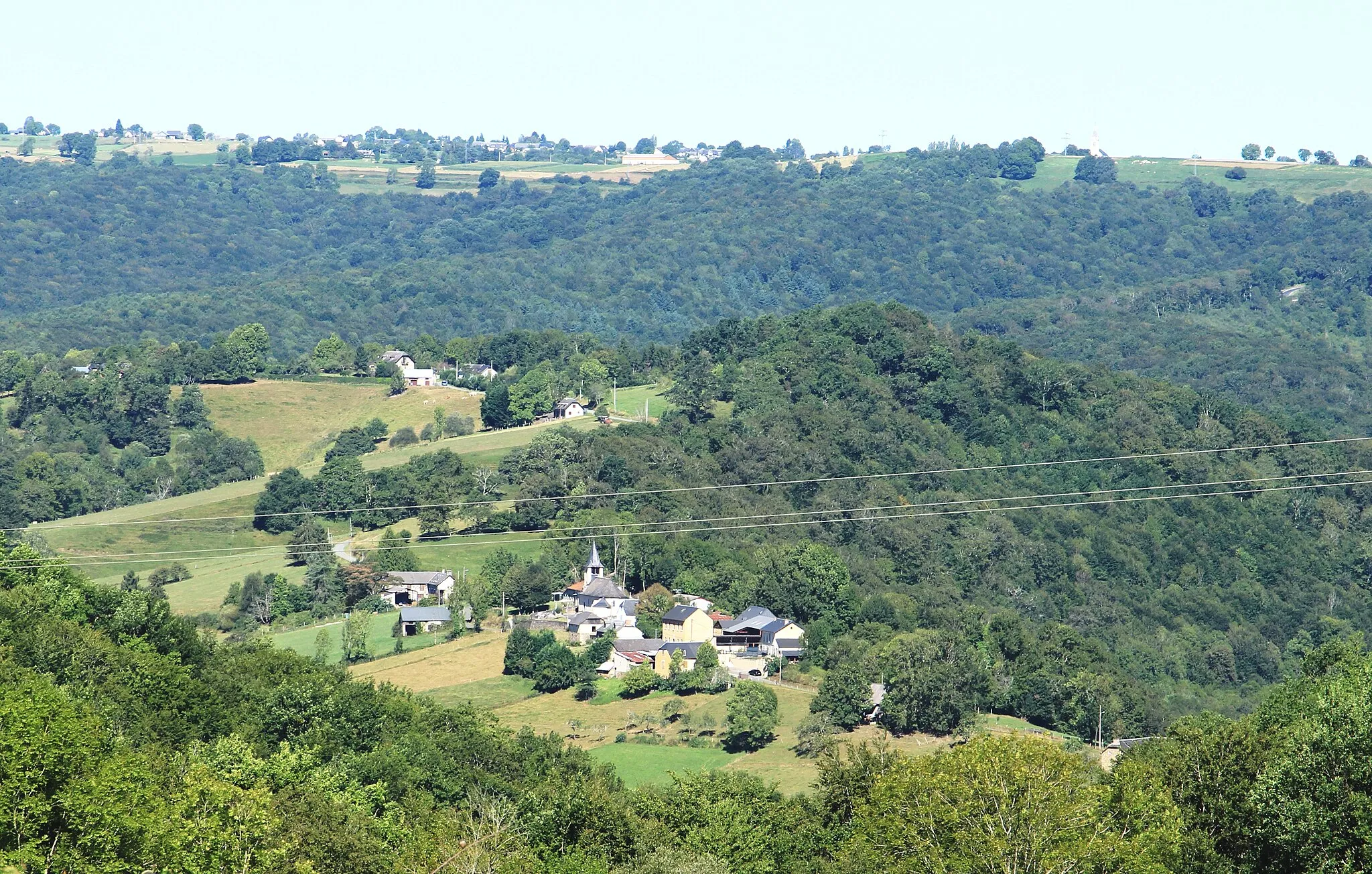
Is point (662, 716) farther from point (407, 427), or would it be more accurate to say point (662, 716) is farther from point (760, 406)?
point (407, 427)

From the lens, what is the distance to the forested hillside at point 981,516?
73.4 meters

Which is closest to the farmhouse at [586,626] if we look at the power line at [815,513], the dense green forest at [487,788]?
the power line at [815,513]

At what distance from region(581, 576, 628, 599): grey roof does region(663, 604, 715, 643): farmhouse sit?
3.09 meters

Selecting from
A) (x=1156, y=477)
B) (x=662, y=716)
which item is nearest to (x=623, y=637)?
(x=662, y=716)

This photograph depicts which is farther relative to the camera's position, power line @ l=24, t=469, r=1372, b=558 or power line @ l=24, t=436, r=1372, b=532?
power line @ l=24, t=436, r=1372, b=532

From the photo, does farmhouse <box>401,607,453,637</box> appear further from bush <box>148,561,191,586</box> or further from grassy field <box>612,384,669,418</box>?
grassy field <box>612,384,669,418</box>

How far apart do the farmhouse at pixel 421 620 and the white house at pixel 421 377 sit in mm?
61348

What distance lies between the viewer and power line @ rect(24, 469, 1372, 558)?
83875 mm

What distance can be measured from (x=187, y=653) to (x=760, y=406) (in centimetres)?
6022

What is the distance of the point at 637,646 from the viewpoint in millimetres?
68438

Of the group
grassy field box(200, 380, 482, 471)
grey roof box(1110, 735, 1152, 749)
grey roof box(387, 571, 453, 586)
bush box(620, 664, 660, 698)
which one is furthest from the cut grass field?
grassy field box(200, 380, 482, 471)

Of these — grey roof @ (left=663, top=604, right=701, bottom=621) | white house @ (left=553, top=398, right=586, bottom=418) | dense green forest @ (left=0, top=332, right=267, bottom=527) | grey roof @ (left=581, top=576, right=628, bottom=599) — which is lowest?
dense green forest @ (left=0, top=332, right=267, bottom=527)

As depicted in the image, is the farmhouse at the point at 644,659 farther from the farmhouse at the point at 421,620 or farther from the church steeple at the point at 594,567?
the farmhouse at the point at 421,620

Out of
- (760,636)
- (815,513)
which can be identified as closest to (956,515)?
(815,513)
